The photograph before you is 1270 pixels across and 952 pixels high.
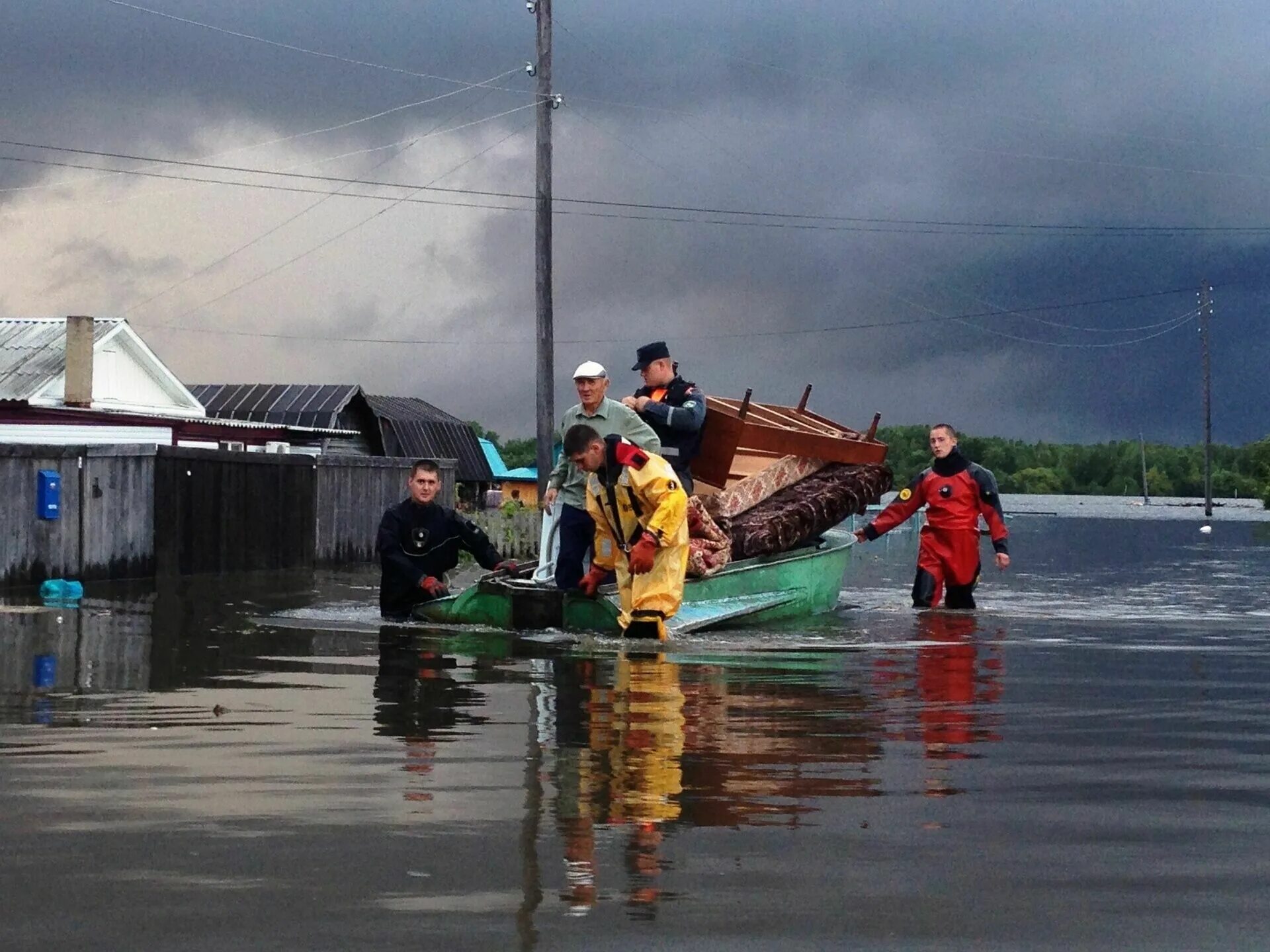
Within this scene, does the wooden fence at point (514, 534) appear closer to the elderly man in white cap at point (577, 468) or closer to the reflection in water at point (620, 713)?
the reflection in water at point (620, 713)

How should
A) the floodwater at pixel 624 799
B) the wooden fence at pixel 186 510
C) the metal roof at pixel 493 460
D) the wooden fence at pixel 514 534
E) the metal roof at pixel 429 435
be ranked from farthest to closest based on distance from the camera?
the metal roof at pixel 493 460, the metal roof at pixel 429 435, the wooden fence at pixel 514 534, the wooden fence at pixel 186 510, the floodwater at pixel 624 799

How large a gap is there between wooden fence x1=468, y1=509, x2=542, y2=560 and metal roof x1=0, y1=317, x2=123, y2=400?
11.9 metres

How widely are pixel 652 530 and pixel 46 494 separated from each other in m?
9.50

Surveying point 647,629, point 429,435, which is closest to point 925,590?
point 647,629

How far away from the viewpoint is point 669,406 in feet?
46.4

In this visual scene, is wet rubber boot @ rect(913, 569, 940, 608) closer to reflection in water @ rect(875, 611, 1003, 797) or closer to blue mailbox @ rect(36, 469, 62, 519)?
reflection in water @ rect(875, 611, 1003, 797)

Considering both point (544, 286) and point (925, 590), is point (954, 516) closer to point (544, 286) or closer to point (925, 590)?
point (925, 590)

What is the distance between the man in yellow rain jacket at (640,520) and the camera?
12625 mm

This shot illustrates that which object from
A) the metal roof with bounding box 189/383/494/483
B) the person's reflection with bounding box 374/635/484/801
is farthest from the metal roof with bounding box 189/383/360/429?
the person's reflection with bounding box 374/635/484/801

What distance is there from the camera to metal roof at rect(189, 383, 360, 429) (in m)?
62.5

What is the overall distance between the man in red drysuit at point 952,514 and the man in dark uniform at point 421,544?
4.55m

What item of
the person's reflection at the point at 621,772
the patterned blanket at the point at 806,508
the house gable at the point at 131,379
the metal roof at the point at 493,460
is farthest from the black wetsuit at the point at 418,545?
the metal roof at the point at 493,460

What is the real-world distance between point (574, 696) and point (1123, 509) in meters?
152

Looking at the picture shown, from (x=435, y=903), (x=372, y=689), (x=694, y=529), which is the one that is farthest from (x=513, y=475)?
(x=435, y=903)
